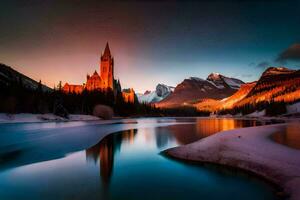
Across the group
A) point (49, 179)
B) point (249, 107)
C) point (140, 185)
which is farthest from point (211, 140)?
point (249, 107)

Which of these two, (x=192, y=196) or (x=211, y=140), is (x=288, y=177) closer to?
(x=192, y=196)

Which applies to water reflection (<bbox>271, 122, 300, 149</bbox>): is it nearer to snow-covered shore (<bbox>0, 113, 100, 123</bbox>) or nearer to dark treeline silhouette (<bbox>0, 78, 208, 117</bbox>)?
snow-covered shore (<bbox>0, 113, 100, 123</bbox>)

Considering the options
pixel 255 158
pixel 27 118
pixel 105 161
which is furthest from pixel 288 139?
pixel 27 118

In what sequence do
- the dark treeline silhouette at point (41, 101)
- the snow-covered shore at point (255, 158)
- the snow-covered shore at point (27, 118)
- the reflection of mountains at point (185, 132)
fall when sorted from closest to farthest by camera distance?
the snow-covered shore at point (255, 158) → the reflection of mountains at point (185, 132) → the snow-covered shore at point (27, 118) → the dark treeline silhouette at point (41, 101)

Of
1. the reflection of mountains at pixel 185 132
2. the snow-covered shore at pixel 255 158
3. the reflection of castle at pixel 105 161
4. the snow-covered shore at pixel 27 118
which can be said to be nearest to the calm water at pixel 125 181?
the reflection of castle at pixel 105 161

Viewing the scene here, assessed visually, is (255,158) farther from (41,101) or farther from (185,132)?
(41,101)

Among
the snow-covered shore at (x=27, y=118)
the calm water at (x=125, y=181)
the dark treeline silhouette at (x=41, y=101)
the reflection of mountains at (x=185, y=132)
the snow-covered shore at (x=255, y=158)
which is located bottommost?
the reflection of mountains at (x=185, y=132)

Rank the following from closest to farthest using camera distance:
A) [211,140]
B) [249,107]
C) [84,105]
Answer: [211,140]
[84,105]
[249,107]

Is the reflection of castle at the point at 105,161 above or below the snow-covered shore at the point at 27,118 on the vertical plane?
below

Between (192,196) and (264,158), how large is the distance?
7.98 metres

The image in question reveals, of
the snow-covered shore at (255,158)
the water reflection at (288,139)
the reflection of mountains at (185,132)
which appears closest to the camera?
the snow-covered shore at (255,158)

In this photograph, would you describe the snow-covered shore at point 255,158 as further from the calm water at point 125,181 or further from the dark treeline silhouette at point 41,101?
the dark treeline silhouette at point 41,101

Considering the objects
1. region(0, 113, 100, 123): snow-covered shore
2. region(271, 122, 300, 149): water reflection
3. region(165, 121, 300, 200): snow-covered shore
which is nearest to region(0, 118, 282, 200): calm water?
region(165, 121, 300, 200): snow-covered shore

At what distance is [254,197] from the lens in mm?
11023
